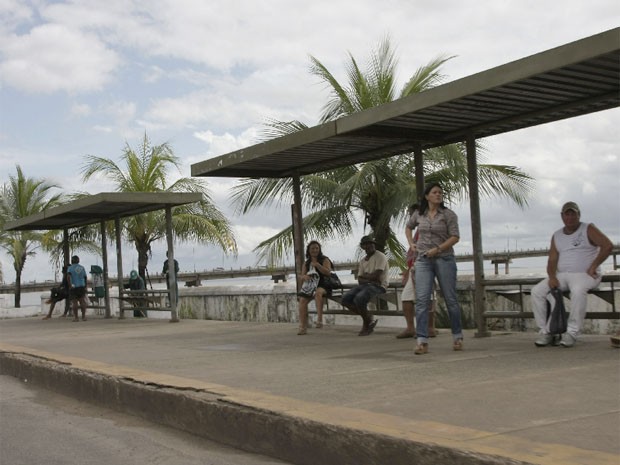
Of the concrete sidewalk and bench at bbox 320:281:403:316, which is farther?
bench at bbox 320:281:403:316

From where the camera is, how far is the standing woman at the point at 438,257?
8234 mm

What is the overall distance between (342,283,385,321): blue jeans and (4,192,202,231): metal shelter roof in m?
5.48

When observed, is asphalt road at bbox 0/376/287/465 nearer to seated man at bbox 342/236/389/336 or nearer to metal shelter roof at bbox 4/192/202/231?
seated man at bbox 342/236/389/336

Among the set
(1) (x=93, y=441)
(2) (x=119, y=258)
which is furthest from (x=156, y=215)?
(1) (x=93, y=441)

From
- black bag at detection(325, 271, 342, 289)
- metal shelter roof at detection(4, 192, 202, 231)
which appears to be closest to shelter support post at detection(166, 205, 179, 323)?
metal shelter roof at detection(4, 192, 202, 231)

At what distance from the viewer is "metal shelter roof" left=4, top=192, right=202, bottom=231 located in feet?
49.5

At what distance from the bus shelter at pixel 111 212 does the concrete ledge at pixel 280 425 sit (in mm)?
7363

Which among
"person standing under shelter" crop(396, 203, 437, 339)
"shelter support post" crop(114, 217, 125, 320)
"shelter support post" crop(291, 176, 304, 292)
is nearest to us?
"person standing under shelter" crop(396, 203, 437, 339)

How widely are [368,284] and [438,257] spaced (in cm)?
244

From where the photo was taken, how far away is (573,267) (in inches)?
316

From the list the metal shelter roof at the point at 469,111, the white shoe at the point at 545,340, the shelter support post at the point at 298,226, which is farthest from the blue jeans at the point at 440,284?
the shelter support post at the point at 298,226

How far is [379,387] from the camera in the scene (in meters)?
6.09

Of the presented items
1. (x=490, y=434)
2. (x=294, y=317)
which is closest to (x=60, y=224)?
(x=294, y=317)

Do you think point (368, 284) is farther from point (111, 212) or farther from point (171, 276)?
point (111, 212)
